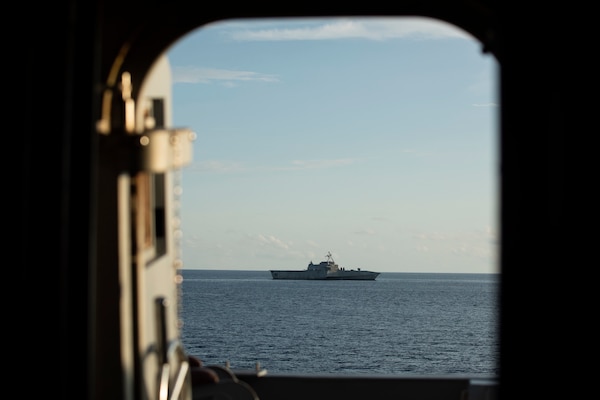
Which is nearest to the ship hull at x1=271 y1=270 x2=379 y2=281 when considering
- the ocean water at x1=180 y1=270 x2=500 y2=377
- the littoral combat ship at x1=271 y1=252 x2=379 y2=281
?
the littoral combat ship at x1=271 y1=252 x2=379 y2=281

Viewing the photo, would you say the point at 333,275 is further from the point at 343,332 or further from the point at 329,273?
the point at 343,332

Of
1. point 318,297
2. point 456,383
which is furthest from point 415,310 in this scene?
point 456,383

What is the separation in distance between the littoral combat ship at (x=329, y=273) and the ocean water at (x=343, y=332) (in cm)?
794

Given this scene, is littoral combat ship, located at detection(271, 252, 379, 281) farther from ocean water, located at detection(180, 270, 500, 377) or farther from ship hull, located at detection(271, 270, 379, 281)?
ocean water, located at detection(180, 270, 500, 377)

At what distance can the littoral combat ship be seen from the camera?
11869 cm

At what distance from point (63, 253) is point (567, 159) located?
1.57m

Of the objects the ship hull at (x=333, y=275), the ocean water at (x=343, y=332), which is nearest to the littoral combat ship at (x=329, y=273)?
the ship hull at (x=333, y=275)

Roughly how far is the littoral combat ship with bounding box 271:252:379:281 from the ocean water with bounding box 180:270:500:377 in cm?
794

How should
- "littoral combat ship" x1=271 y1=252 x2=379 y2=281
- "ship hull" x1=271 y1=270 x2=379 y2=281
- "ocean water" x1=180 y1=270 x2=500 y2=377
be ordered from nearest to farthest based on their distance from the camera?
"ocean water" x1=180 y1=270 x2=500 y2=377 < "littoral combat ship" x1=271 y1=252 x2=379 y2=281 < "ship hull" x1=271 y1=270 x2=379 y2=281

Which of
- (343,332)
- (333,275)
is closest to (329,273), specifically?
(333,275)

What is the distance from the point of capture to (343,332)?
7000 cm

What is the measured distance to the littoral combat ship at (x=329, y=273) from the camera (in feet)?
389

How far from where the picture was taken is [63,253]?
315 centimetres

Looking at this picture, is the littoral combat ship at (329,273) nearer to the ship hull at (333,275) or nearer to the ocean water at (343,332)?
the ship hull at (333,275)
